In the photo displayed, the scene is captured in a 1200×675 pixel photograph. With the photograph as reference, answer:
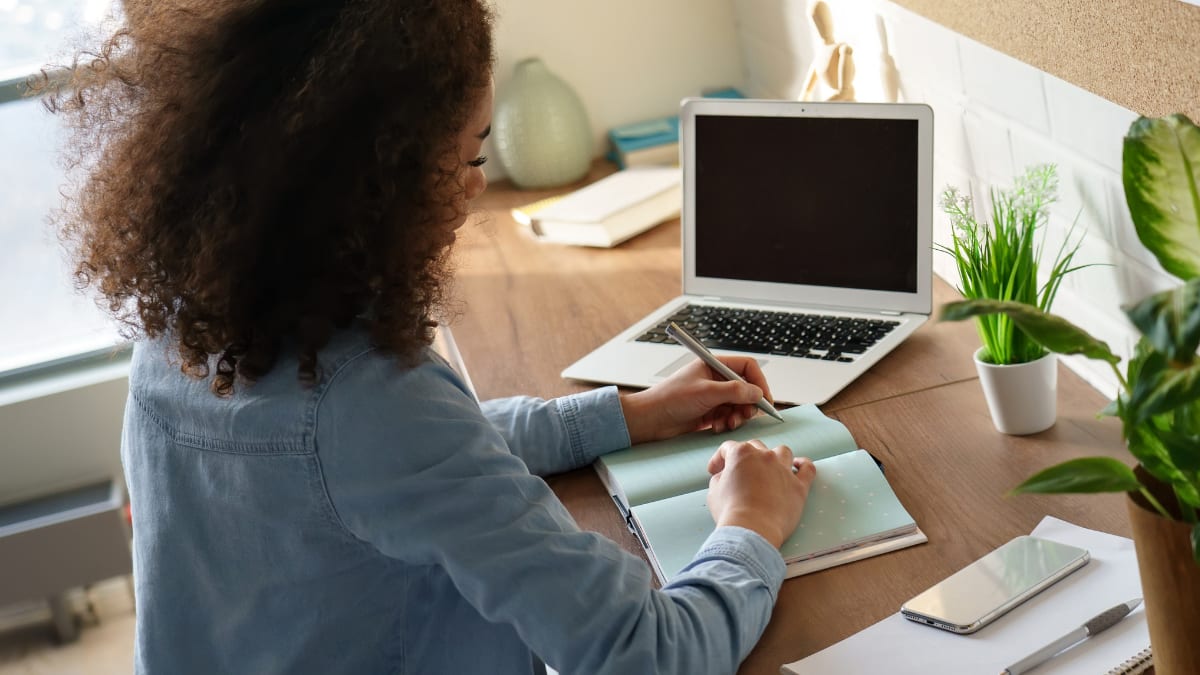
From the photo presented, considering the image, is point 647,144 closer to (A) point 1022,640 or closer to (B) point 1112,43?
(B) point 1112,43

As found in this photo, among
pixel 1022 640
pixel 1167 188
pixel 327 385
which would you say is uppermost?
pixel 1167 188

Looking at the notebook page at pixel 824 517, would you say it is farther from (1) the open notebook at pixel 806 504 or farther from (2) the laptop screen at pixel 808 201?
(2) the laptop screen at pixel 808 201

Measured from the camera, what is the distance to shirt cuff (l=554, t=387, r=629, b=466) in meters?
1.22

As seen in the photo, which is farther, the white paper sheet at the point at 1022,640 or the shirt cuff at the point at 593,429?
the shirt cuff at the point at 593,429

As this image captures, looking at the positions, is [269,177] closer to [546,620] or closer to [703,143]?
[546,620]

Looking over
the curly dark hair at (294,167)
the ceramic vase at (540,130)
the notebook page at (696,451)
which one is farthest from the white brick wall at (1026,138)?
the curly dark hair at (294,167)

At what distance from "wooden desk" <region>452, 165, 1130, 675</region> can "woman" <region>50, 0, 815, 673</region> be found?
0.08 meters

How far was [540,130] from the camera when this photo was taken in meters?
2.14

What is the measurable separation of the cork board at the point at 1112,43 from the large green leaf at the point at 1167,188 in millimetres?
345

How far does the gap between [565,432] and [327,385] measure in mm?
421

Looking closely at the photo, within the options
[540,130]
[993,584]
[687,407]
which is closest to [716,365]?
[687,407]

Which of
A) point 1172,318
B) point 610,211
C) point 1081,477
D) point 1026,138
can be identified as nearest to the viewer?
point 1172,318

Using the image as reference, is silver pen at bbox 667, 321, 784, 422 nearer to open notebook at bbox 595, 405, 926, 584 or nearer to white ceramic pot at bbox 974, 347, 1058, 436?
open notebook at bbox 595, 405, 926, 584

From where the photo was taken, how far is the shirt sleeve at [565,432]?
1.22 meters
